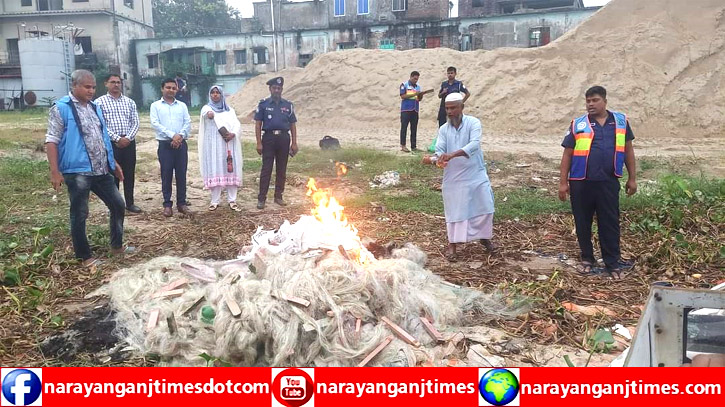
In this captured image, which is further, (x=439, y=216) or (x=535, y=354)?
(x=439, y=216)

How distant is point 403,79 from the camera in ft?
71.9

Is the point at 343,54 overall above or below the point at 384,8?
below

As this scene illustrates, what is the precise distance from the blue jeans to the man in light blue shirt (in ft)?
5.75

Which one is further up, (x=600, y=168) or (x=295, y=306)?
(x=600, y=168)

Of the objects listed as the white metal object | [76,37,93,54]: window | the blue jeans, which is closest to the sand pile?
the blue jeans

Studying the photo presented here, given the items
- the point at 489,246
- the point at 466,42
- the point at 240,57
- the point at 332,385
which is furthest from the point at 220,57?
the point at 332,385

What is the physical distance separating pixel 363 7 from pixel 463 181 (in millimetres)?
34259

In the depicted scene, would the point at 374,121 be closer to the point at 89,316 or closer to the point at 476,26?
the point at 476,26

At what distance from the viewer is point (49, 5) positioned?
124 ft

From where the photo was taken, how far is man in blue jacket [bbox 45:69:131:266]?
4602 mm

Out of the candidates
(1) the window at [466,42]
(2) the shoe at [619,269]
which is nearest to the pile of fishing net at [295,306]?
(2) the shoe at [619,269]

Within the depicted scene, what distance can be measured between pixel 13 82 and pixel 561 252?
39124 millimetres

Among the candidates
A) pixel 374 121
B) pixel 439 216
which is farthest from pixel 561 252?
pixel 374 121

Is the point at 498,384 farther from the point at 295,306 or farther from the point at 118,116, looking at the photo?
the point at 118,116
